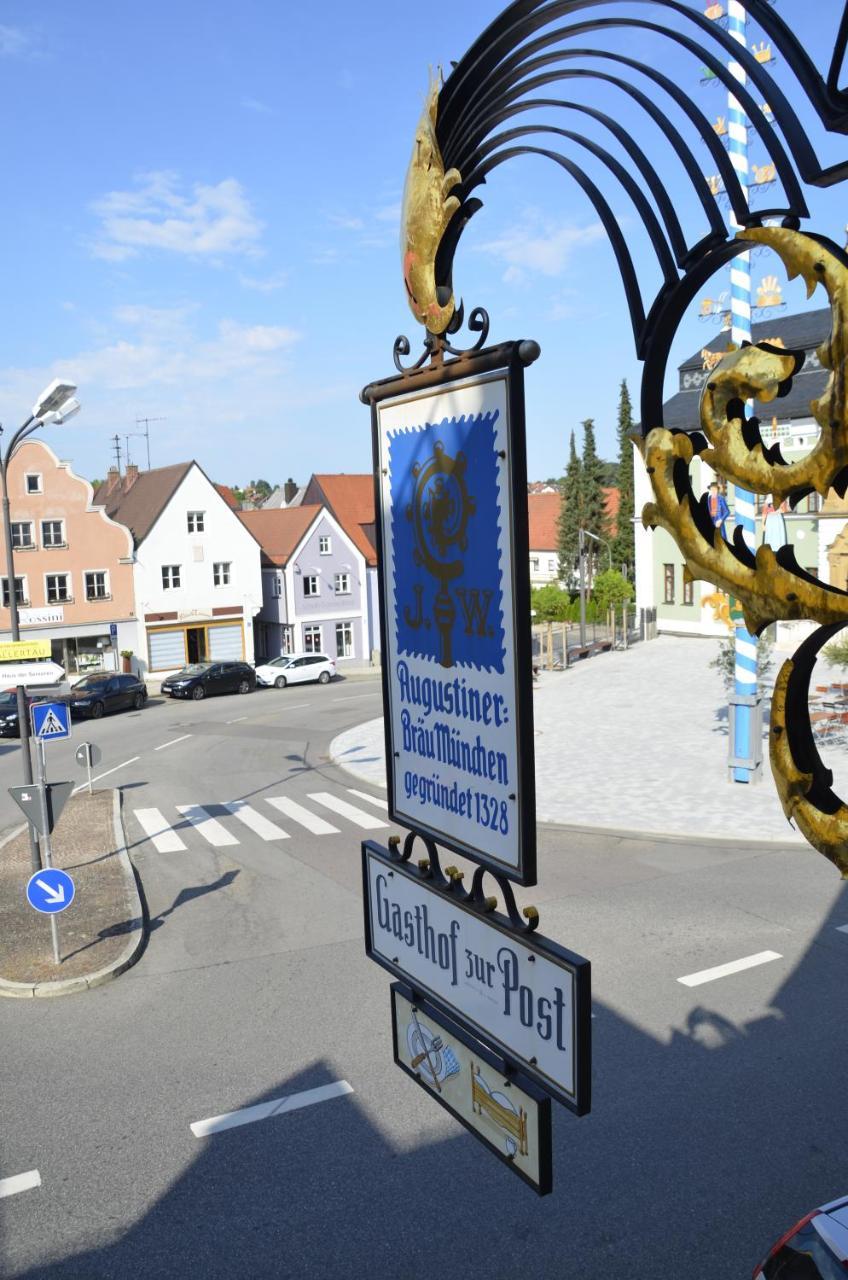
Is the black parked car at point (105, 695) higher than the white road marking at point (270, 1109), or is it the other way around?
the black parked car at point (105, 695)

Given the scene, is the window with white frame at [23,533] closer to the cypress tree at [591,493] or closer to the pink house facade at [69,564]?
the pink house facade at [69,564]

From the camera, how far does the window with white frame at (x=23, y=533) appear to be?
4062 centimetres

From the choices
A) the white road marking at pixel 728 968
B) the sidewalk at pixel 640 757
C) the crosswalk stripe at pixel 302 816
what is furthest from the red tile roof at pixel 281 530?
the white road marking at pixel 728 968

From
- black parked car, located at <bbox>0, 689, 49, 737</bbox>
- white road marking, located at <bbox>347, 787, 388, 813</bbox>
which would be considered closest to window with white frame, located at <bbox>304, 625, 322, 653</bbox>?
black parked car, located at <bbox>0, 689, 49, 737</bbox>

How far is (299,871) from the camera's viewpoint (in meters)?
15.6

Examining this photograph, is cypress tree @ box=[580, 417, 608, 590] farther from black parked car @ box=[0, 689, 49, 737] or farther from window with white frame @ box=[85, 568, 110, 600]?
black parked car @ box=[0, 689, 49, 737]

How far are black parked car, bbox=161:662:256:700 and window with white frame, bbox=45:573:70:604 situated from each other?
20.3 ft

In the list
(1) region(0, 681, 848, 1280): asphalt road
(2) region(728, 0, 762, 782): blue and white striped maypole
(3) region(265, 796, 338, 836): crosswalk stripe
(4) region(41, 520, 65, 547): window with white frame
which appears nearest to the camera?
(1) region(0, 681, 848, 1280): asphalt road

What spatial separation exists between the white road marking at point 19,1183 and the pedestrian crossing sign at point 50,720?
9.00m

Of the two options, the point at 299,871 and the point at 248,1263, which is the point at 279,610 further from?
the point at 248,1263

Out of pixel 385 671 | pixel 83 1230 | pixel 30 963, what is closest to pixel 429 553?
pixel 385 671

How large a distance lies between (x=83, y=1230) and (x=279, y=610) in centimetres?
4166

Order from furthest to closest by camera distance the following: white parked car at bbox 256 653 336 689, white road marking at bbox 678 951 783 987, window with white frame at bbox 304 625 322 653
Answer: window with white frame at bbox 304 625 322 653 < white parked car at bbox 256 653 336 689 < white road marking at bbox 678 951 783 987

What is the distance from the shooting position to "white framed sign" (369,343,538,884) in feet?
8.89
